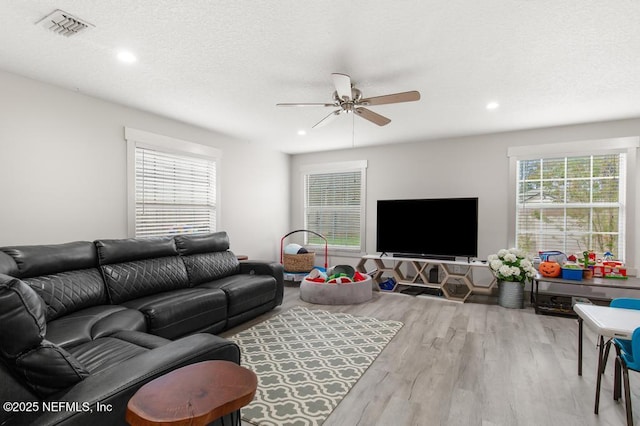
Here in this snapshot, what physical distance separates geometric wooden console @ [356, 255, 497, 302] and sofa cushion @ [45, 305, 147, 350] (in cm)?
358

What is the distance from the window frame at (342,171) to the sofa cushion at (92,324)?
405 centimetres

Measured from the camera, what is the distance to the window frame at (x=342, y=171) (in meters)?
5.97

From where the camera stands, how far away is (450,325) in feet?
11.9

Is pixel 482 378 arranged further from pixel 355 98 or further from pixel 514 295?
pixel 355 98

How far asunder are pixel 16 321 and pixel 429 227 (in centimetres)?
472

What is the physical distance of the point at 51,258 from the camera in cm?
259

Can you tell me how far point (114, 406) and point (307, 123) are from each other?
3843 millimetres

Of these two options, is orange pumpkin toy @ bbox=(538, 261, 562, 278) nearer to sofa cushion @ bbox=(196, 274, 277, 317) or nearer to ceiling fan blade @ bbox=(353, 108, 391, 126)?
ceiling fan blade @ bbox=(353, 108, 391, 126)

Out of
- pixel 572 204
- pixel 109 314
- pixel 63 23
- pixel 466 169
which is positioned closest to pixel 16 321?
pixel 109 314

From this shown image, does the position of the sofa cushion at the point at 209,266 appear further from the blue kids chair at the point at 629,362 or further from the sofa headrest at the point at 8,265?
the blue kids chair at the point at 629,362

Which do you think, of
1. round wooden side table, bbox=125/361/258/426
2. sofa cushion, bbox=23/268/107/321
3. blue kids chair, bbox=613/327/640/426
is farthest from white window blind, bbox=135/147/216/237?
blue kids chair, bbox=613/327/640/426

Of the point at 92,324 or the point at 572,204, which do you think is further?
the point at 572,204

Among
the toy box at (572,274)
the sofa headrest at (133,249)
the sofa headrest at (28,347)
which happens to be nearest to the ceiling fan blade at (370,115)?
the sofa headrest at (133,249)

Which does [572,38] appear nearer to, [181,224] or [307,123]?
[307,123]
